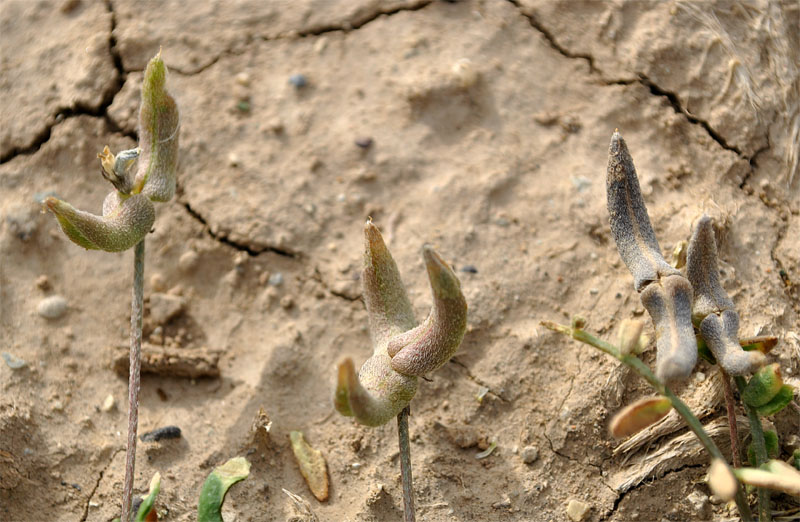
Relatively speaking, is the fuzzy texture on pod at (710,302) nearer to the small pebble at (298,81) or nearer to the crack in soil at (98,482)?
the small pebble at (298,81)

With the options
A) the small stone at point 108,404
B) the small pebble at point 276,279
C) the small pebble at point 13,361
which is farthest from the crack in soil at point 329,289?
the small pebble at point 13,361

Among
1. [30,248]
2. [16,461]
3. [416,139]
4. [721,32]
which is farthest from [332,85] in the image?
[16,461]

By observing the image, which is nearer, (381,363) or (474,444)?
(381,363)

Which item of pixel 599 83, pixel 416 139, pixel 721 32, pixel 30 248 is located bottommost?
pixel 30 248

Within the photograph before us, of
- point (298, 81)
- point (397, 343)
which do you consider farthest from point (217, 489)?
point (298, 81)

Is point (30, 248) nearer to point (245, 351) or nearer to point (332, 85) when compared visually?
point (245, 351)

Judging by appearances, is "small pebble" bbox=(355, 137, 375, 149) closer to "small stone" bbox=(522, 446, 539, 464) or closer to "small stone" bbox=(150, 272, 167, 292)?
"small stone" bbox=(150, 272, 167, 292)

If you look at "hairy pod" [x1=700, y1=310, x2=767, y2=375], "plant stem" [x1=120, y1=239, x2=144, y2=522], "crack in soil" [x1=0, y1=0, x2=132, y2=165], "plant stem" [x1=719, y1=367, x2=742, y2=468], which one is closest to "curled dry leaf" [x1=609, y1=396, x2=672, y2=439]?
"hairy pod" [x1=700, y1=310, x2=767, y2=375]
